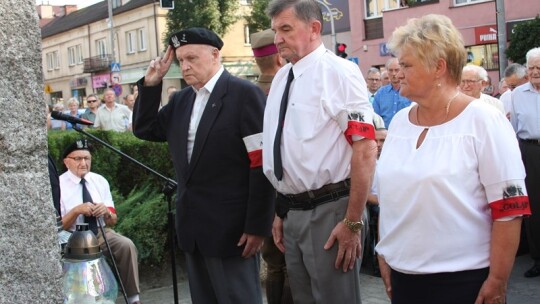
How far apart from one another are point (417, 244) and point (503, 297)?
0.38 meters

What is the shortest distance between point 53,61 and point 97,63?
11.8m

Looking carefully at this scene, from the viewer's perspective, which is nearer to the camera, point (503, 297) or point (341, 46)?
point (503, 297)

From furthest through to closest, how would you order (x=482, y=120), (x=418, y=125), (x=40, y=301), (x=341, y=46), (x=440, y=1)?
(x=440, y=1) < (x=341, y=46) < (x=418, y=125) < (x=482, y=120) < (x=40, y=301)

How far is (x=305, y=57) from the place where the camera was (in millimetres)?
3732

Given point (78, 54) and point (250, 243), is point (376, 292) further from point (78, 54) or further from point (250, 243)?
point (78, 54)

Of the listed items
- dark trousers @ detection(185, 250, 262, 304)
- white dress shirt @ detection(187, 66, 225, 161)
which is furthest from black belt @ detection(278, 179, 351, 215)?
white dress shirt @ detection(187, 66, 225, 161)

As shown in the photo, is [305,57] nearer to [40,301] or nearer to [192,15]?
[40,301]

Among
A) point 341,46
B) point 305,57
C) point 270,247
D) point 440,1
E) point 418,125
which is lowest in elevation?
point 270,247

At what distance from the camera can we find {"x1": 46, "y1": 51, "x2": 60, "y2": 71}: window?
2613 inches

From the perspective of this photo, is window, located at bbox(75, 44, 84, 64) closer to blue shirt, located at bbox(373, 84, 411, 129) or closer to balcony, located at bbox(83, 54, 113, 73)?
balcony, located at bbox(83, 54, 113, 73)

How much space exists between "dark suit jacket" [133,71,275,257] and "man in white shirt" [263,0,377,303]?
0.48 ft

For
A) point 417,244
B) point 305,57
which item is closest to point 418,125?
point 417,244

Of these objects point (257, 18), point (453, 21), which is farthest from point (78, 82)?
point (453, 21)

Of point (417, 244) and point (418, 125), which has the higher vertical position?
point (418, 125)
